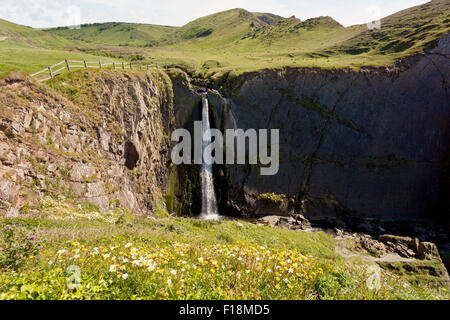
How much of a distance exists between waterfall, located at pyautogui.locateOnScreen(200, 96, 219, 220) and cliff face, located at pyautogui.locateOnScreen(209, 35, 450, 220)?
2404mm

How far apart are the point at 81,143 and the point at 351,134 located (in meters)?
37.6

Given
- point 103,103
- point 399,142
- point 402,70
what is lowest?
point 399,142

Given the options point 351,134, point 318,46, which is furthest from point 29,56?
point 318,46

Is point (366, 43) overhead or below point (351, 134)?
overhead

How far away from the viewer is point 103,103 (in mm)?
20734

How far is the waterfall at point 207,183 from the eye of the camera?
34.1 meters

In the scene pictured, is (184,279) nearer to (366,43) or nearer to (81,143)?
(81,143)

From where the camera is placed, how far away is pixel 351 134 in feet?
122

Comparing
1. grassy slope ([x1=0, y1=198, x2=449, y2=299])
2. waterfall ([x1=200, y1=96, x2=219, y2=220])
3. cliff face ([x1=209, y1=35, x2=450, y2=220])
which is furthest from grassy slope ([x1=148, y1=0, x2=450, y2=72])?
grassy slope ([x1=0, y1=198, x2=449, y2=299])

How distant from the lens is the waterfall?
34.1 meters

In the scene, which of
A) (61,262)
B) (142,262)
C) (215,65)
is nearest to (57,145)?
(61,262)

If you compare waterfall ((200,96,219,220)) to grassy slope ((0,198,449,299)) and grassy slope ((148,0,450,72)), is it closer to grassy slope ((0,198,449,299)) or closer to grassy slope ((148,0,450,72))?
grassy slope ((148,0,450,72))

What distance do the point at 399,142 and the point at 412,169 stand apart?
4.71 meters
